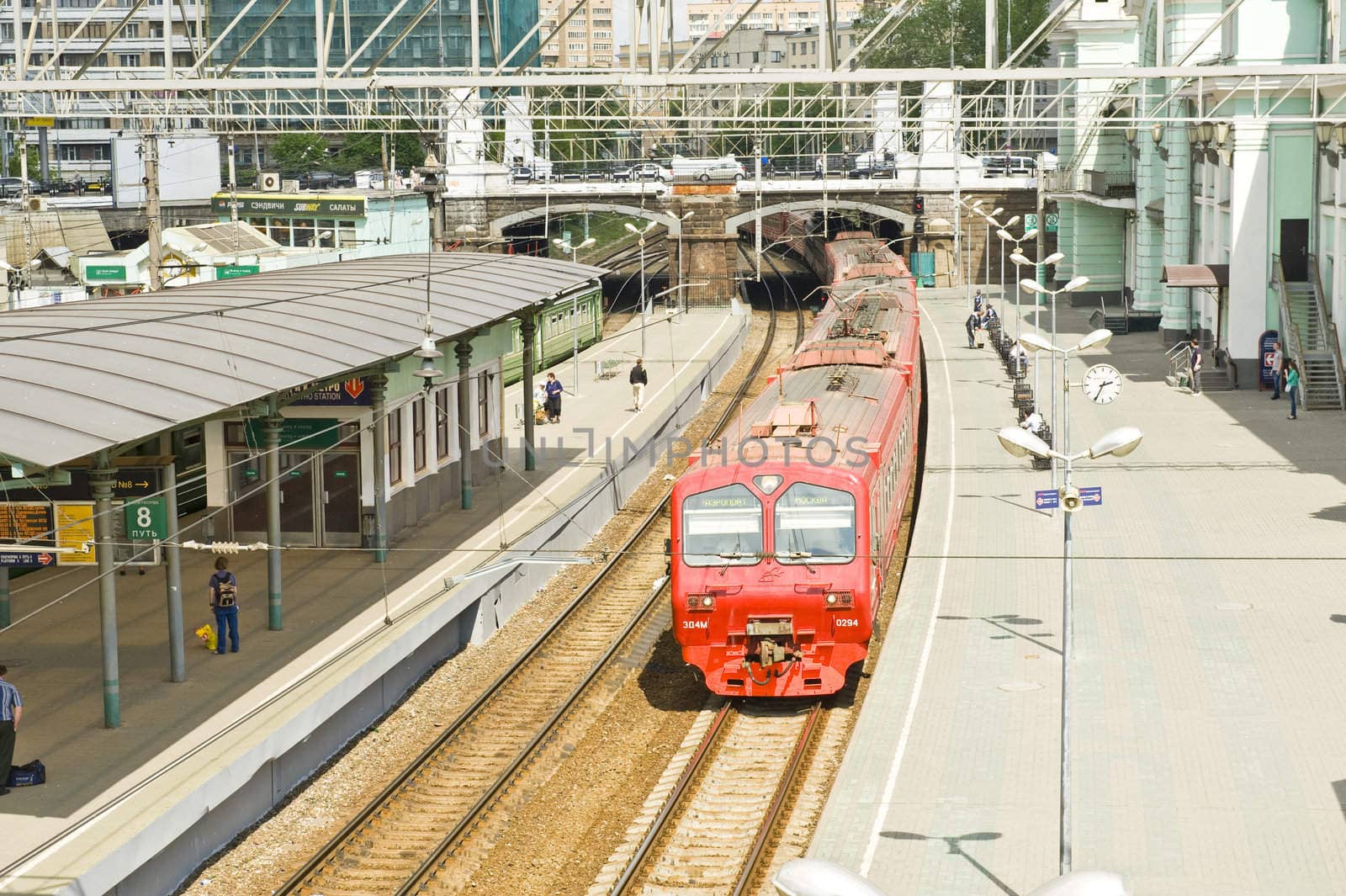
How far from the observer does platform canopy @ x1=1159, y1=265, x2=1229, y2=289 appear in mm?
37438

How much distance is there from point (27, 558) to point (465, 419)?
12.3 metres

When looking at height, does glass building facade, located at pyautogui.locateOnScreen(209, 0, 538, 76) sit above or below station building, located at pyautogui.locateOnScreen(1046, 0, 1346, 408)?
above

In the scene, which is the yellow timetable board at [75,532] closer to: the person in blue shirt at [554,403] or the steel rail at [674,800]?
the steel rail at [674,800]

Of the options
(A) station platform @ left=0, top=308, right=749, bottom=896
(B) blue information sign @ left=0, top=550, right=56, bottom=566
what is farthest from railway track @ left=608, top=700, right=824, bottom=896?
(B) blue information sign @ left=0, top=550, right=56, bottom=566

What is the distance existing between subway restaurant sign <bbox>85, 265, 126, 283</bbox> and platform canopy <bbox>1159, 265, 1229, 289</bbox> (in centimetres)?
2597

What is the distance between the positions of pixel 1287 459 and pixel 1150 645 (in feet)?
40.2

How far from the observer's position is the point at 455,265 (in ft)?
91.5

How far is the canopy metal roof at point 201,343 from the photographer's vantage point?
1344 centimetres

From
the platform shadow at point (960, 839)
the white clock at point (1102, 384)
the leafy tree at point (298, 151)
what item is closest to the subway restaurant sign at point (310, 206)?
the white clock at point (1102, 384)

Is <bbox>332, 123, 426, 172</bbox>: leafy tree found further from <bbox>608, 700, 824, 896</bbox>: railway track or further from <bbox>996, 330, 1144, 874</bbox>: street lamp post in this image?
<bbox>996, 330, 1144, 874</bbox>: street lamp post

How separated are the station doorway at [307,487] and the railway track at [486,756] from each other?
11.2 feet

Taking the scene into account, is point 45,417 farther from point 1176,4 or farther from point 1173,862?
point 1176,4

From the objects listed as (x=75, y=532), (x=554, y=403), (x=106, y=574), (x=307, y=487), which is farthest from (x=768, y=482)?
(x=554, y=403)

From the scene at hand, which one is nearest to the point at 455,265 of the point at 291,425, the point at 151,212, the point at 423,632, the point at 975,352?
the point at 151,212
